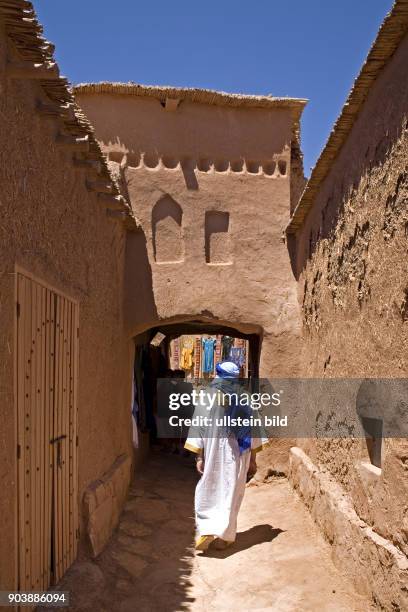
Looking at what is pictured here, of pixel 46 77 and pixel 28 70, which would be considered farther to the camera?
pixel 46 77

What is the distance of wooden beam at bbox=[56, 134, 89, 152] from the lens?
4.71 m

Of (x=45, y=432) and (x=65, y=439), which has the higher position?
(x=45, y=432)

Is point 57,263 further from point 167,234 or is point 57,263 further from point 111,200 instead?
point 167,234

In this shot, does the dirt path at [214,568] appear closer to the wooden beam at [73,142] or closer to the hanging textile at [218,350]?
the wooden beam at [73,142]

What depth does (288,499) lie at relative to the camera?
757cm

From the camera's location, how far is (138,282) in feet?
28.3

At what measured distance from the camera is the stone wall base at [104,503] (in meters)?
5.57

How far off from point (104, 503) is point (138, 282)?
129 inches

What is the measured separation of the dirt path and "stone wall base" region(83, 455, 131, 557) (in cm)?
12

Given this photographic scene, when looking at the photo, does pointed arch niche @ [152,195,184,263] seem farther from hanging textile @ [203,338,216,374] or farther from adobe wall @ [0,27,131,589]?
hanging textile @ [203,338,216,374]

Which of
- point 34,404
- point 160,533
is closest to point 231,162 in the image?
point 160,533

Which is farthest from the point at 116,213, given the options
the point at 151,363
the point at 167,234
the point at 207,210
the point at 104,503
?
the point at 151,363

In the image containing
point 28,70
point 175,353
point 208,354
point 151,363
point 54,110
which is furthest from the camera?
point 175,353

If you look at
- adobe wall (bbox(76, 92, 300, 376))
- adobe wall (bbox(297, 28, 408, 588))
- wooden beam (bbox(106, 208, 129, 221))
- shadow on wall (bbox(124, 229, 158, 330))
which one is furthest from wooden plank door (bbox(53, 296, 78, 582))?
adobe wall (bbox(76, 92, 300, 376))
